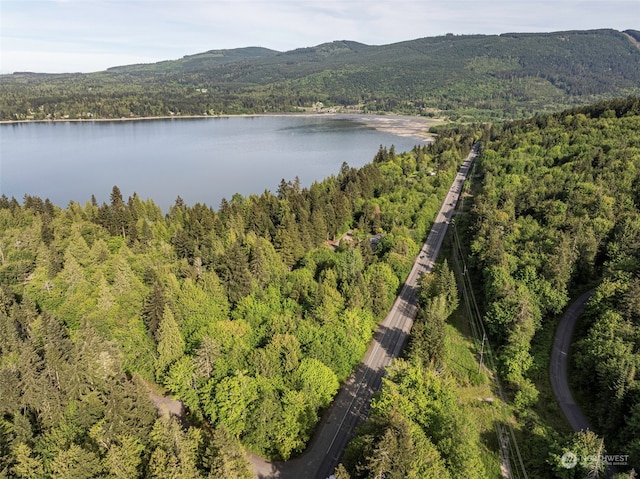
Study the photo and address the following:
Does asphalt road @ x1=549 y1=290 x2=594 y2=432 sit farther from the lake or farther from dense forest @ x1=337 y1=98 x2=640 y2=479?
the lake

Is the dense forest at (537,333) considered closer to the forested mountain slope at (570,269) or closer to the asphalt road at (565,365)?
the forested mountain slope at (570,269)

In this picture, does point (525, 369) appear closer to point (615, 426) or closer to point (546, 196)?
point (615, 426)

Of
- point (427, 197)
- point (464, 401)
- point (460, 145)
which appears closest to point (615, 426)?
point (464, 401)

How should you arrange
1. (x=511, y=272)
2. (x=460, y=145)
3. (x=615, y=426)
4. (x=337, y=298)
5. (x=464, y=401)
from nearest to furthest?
(x=615, y=426) → (x=464, y=401) → (x=337, y=298) → (x=511, y=272) → (x=460, y=145)

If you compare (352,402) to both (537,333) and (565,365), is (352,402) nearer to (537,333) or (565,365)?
(565,365)

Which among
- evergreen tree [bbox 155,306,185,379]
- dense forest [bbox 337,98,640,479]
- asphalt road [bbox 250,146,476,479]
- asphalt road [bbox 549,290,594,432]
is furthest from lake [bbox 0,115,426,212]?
asphalt road [bbox 549,290,594,432]

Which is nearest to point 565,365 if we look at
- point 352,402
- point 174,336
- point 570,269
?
point 570,269
